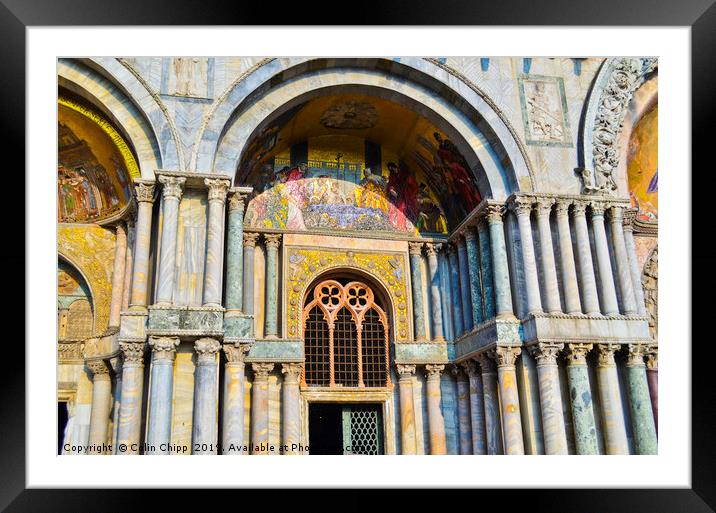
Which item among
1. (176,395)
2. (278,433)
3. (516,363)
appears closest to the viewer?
(176,395)

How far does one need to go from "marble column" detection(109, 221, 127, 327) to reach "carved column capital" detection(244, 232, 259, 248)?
2633mm

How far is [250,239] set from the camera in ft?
48.9

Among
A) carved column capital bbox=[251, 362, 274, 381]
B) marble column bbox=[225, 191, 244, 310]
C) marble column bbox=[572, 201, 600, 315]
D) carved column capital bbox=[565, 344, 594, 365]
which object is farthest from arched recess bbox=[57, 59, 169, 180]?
carved column capital bbox=[565, 344, 594, 365]

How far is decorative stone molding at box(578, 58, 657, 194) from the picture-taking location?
1380cm

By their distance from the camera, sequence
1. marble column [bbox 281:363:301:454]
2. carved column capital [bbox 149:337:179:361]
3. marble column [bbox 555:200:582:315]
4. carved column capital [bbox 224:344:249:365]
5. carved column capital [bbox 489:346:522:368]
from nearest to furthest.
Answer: carved column capital [bbox 149:337:179:361] < carved column capital [bbox 224:344:249:365] < carved column capital [bbox 489:346:522:368] < marble column [bbox 555:200:582:315] < marble column [bbox 281:363:301:454]

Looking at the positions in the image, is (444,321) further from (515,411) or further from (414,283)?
(515,411)

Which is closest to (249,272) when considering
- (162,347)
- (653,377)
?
(162,347)

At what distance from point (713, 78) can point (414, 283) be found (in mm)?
9029

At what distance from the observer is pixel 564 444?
1199 cm

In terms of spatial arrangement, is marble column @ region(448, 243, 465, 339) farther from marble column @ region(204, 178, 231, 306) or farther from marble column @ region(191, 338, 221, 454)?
marble column @ region(191, 338, 221, 454)

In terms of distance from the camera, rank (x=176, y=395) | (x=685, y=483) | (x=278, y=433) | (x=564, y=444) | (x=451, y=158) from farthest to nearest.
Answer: (x=451, y=158) → (x=278, y=433) → (x=564, y=444) → (x=176, y=395) → (x=685, y=483)

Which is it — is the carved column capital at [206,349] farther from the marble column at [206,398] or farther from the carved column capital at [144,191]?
the carved column capital at [144,191]

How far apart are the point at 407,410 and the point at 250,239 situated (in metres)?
5.32
